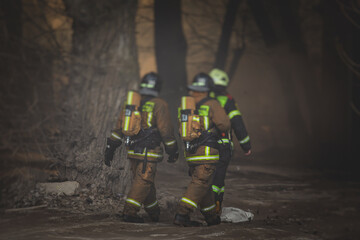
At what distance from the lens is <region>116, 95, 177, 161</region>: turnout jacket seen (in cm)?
517

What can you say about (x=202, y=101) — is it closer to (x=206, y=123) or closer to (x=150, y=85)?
(x=206, y=123)

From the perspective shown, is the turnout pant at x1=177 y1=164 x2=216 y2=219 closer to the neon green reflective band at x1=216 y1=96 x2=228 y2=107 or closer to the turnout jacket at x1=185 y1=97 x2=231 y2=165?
the turnout jacket at x1=185 y1=97 x2=231 y2=165

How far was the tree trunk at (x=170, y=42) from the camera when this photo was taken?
13.1 metres

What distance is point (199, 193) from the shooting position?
16.6 ft

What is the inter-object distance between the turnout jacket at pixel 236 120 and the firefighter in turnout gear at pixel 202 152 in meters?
0.36

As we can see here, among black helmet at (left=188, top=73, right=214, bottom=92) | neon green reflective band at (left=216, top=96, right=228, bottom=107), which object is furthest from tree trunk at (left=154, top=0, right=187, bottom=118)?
black helmet at (left=188, top=73, right=214, bottom=92)

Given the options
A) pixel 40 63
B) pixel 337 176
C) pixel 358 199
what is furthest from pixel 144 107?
pixel 40 63

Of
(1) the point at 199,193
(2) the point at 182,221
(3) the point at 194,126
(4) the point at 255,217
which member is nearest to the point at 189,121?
(3) the point at 194,126

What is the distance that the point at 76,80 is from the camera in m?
9.27

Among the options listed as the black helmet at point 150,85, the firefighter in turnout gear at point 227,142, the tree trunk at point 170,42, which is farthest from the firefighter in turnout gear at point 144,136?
the tree trunk at point 170,42

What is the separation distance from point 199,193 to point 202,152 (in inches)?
19.3

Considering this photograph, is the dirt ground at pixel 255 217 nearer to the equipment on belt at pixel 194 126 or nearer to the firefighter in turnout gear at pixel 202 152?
the firefighter in turnout gear at pixel 202 152

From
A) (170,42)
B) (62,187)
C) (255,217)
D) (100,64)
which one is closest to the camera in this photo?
(255,217)

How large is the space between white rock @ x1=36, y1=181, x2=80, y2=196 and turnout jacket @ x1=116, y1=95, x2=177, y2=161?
1463 millimetres
